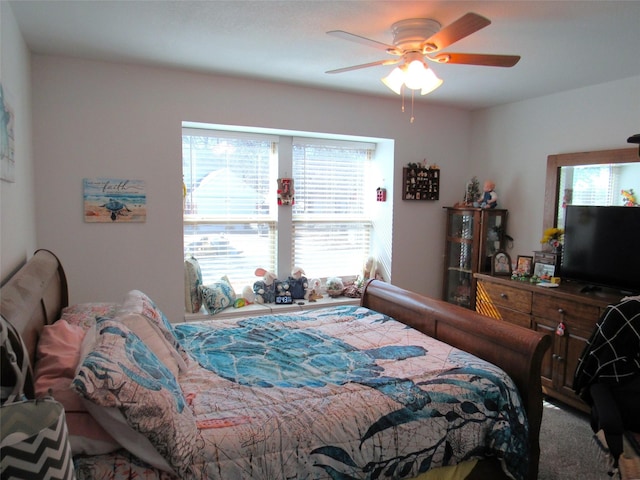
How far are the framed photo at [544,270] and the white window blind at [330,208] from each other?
1.68 meters

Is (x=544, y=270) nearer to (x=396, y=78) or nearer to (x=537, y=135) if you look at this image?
(x=537, y=135)

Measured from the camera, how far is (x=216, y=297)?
360 cm

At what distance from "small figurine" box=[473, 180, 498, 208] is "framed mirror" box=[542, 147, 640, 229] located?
1.49ft

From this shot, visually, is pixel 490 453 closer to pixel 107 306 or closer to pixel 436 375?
pixel 436 375

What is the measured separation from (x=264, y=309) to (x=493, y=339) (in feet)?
6.93

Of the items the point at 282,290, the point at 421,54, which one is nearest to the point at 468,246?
the point at 282,290

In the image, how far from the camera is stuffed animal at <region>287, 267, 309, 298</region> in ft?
13.3

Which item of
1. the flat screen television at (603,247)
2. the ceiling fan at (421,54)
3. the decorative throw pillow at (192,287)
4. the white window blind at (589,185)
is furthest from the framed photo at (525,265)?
the decorative throw pillow at (192,287)

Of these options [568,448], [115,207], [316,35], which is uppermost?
[316,35]

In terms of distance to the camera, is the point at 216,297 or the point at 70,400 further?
the point at 216,297

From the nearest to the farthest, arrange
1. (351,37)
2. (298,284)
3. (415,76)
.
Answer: (351,37), (415,76), (298,284)

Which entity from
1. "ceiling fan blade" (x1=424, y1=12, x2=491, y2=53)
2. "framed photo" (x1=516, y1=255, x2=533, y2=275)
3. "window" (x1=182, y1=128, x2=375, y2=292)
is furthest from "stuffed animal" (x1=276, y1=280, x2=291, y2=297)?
"ceiling fan blade" (x1=424, y1=12, x2=491, y2=53)

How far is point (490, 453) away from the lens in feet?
6.08

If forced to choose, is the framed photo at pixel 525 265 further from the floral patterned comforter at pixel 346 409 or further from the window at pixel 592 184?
the floral patterned comforter at pixel 346 409
